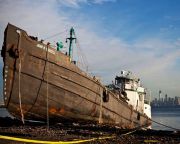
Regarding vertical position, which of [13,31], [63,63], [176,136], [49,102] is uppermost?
[13,31]

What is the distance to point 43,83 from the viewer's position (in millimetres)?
15719

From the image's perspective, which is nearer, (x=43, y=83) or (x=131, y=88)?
(x=43, y=83)

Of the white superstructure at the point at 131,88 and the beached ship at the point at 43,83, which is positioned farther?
the white superstructure at the point at 131,88

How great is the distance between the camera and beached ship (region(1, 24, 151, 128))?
49.5 feet

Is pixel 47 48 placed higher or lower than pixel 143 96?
higher

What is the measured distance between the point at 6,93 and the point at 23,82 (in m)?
0.96

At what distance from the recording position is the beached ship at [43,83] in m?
15.1

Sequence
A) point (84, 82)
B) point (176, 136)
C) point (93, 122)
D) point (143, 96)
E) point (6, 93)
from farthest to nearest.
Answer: point (143, 96)
point (93, 122)
point (84, 82)
point (6, 93)
point (176, 136)

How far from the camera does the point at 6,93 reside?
49.2ft

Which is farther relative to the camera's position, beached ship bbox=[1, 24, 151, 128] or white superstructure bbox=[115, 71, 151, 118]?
white superstructure bbox=[115, 71, 151, 118]

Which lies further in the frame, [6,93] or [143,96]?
[143,96]

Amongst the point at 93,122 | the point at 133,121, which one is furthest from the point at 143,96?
the point at 93,122

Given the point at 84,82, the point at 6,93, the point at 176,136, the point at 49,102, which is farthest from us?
the point at 84,82

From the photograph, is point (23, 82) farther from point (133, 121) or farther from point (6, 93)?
point (133, 121)
